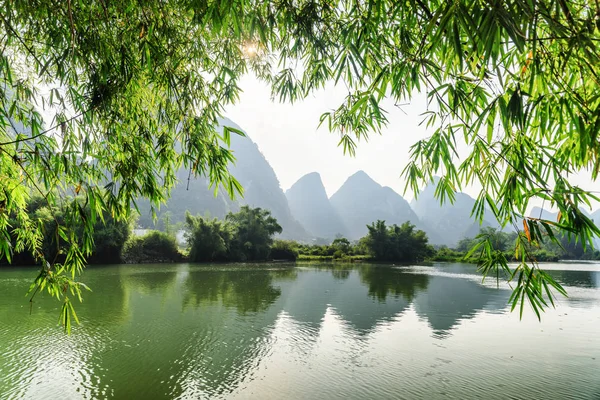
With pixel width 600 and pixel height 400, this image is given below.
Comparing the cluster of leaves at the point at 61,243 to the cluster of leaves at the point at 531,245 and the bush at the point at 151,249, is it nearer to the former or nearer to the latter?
the bush at the point at 151,249

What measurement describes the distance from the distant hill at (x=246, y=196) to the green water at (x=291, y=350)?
6726cm

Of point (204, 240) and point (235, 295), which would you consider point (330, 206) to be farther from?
point (235, 295)

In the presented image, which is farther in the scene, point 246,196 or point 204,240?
point 246,196

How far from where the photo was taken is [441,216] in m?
182

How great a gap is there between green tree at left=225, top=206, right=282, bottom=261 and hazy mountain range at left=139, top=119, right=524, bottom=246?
250 ft

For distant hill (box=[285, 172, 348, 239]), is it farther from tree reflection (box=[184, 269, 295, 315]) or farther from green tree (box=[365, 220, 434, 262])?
tree reflection (box=[184, 269, 295, 315])

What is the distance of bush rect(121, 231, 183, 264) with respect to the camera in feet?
74.1

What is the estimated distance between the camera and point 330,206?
167m

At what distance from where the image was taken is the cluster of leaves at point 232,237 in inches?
1000

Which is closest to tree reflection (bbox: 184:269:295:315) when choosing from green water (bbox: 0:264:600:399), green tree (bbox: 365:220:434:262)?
green water (bbox: 0:264:600:399)

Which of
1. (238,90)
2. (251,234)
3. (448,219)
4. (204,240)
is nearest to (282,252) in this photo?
(251,234)

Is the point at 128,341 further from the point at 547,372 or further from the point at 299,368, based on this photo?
the point at 547,372

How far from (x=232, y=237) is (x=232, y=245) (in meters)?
0.68

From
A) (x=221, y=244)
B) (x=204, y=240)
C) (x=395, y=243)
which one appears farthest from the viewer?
(x=395, y=243)
